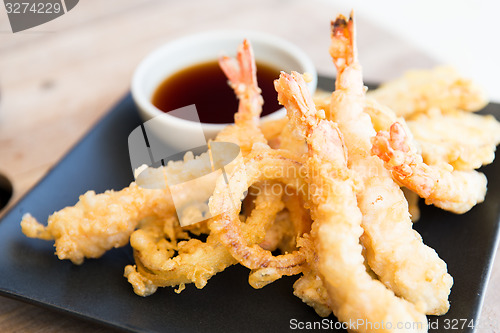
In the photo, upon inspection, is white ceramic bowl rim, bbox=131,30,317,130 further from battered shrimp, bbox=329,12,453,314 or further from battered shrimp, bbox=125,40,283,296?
battered shrimp, bbox=329,12,453,314

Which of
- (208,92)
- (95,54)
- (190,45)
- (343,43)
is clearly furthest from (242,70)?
(95,54)

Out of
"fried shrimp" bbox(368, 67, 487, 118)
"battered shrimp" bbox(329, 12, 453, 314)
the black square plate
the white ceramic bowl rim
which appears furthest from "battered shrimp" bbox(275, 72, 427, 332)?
"fried shrimp" bbox(368, 67, 487, 118)

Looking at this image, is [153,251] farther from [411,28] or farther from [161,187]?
[411,28]

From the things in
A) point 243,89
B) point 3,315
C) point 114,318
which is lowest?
point 3,315

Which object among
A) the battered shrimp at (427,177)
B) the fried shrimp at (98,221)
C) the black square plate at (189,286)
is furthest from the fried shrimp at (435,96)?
the fried shrimp at (98,221)

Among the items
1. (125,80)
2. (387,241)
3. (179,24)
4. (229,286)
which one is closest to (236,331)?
(229,286)

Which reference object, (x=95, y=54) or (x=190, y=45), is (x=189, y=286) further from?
(x=95, y=54)
